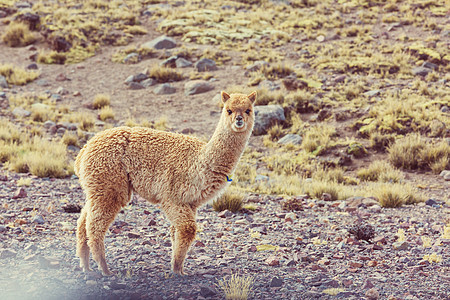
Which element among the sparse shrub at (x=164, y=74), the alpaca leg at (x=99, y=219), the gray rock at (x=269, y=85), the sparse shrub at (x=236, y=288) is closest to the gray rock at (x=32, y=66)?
the sparse shrub at (x=164, y=74)

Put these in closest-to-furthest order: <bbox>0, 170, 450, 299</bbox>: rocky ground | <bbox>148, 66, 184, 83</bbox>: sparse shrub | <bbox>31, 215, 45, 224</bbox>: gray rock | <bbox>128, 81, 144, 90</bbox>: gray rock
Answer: <bbox>0, 170, 450, 299</bbox>: rocky ground
<bbox>31, 215, 45, 224</bbox>: gray rock
<bbox>128, 81, 144, 90</bbox>: gray rock
<bbox>148, 66, 184, 83</bbox>: sparse shrub

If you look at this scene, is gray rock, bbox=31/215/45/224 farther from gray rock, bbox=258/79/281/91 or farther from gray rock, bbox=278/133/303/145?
gray rock, bbox=258/79/281/91

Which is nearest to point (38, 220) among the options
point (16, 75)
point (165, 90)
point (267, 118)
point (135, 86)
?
point (267, 118)

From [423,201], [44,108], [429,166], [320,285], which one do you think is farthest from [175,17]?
[320,285]

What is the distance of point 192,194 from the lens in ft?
16.8

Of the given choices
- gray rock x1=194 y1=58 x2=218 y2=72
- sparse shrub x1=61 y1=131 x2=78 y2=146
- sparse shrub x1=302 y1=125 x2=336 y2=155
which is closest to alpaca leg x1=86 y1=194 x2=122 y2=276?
sparse shrub x1=61 y1=131 x2=78 y2=146

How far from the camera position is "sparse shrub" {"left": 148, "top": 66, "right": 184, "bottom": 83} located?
20953mm

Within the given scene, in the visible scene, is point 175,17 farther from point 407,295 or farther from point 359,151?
point 407,295

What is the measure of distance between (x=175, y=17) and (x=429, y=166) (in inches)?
799

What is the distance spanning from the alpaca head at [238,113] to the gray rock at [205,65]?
16752mm

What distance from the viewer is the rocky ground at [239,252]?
4.99m

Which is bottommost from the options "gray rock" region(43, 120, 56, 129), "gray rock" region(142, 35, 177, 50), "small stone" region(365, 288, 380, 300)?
"gray rock" region(43, 120, 56, 129)

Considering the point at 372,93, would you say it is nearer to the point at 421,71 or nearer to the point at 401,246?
the point at 421,71

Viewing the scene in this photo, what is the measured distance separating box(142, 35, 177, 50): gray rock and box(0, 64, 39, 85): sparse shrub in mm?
6300
